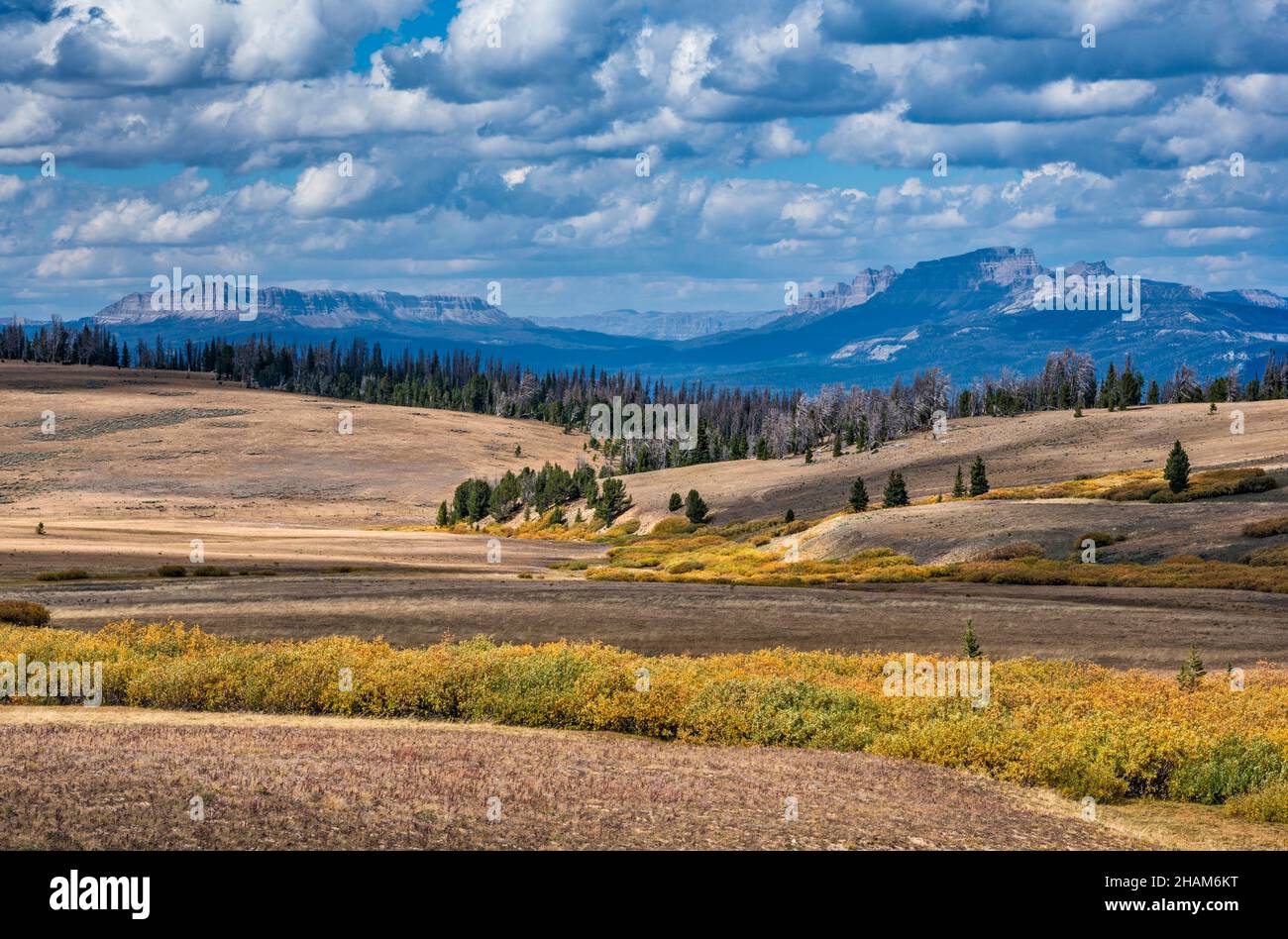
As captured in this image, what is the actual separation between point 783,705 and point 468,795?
10.7 metres

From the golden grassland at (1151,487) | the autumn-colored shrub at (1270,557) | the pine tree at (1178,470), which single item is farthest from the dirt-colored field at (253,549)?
the pine tree at (1178,470)

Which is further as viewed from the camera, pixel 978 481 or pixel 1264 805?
pixel 978 481

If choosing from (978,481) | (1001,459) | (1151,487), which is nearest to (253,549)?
(978,481)

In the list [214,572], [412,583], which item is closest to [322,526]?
[214,572]

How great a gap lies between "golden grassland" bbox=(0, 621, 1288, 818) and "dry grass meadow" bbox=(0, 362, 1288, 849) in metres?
0.95

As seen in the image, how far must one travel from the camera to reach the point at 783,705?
1064 inches

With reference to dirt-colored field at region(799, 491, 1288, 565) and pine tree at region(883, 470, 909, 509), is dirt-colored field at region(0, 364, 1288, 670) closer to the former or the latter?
dirt-colored field at region(799, 491, 1288, 565)

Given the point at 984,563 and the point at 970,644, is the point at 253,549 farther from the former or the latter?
the point at 970,644

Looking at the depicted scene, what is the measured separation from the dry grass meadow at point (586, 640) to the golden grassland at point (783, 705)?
0.95 m

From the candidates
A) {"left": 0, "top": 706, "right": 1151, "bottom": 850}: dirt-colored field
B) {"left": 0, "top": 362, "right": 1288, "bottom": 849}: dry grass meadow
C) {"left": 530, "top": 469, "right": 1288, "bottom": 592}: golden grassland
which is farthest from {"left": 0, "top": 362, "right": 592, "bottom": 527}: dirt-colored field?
{"left": 0, "top": 706, "right": 1151, "bottom": 850}: dirt-colored field

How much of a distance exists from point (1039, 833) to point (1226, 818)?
173 inches
